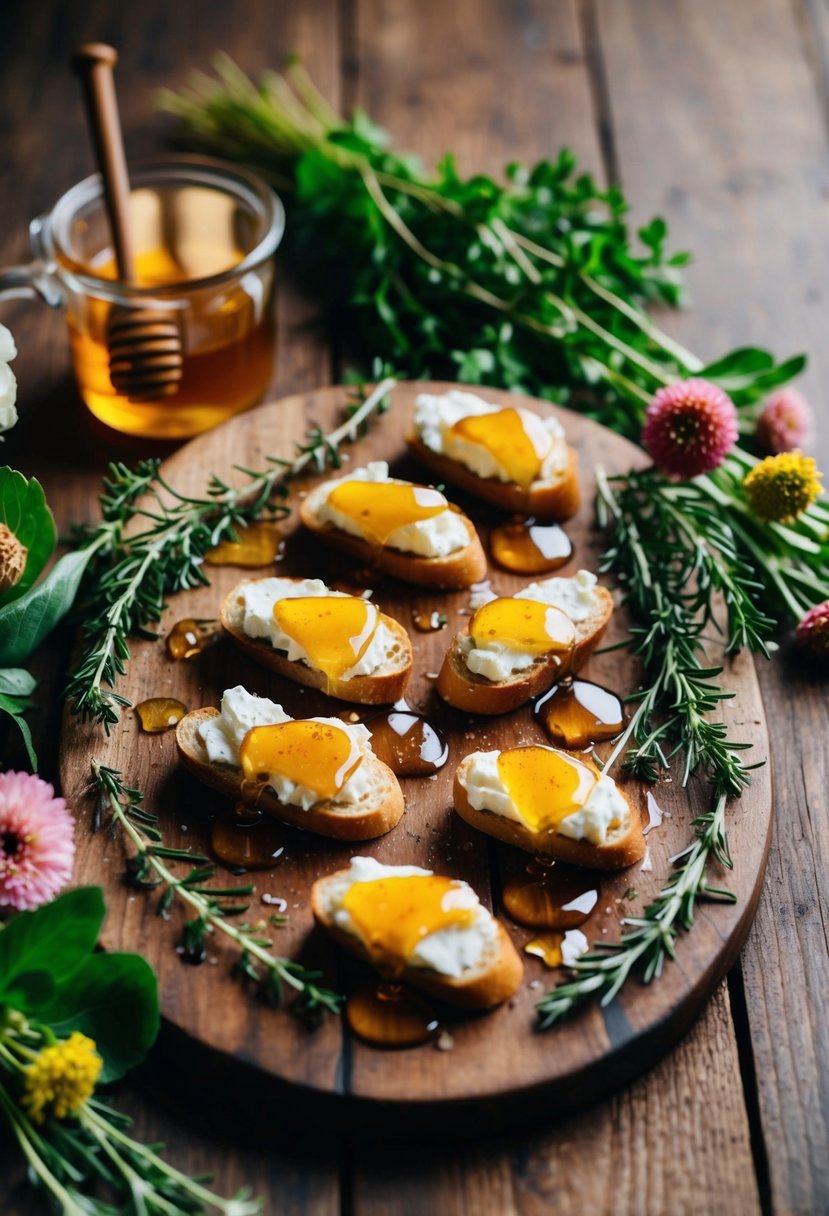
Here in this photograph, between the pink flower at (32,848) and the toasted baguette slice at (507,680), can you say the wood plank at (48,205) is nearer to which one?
the pink flower at (32,848)

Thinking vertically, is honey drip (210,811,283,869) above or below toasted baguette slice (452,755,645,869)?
below

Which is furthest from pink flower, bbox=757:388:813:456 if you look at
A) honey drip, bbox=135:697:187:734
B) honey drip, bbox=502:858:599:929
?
honey drip, bbox=135:697:187:734

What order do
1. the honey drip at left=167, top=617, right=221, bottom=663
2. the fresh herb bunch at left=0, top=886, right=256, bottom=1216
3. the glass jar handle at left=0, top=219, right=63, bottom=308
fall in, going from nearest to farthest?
the fresh herb bunch at left=0, top=886, right=256, bottom=1216, the honey drip at left=167, top=617, right=221, bottom=663, the glass jar handle at left=0, top=219, right=63, bottom=308

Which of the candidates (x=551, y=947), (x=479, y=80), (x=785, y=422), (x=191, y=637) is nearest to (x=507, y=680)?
(x=551, y=947)

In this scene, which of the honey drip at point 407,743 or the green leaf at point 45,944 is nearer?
the green leaf at point 45,944

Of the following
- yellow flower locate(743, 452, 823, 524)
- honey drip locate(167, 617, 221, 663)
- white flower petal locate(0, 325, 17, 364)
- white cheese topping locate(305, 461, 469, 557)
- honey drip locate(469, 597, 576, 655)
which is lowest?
honey drip locate(167, 617, 221, 663)

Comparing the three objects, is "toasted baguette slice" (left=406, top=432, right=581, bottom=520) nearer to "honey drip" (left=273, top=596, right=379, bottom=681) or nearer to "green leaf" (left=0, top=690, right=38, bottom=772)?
"honey drip" (left=273, top=596, right=379, bottom=681)

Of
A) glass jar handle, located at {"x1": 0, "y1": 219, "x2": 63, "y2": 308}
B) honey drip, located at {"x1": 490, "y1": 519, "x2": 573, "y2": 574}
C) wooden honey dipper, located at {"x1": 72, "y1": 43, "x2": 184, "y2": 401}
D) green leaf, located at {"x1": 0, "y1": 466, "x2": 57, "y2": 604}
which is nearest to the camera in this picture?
green leaf, located at {"x1": 0, "y1": 466, "x2": 57, "y2": 604}

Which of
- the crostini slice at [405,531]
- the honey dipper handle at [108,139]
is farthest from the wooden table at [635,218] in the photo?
the crostini slice at [405,531]
